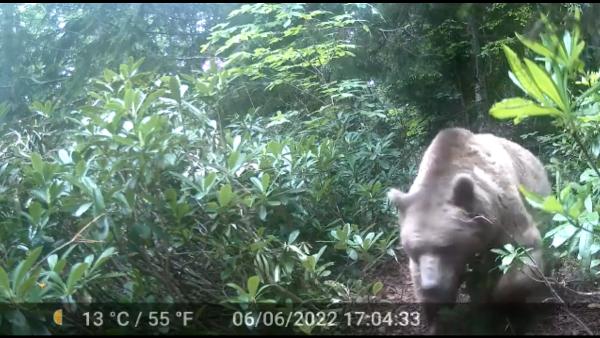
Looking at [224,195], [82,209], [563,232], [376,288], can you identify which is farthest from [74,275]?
[563,232]

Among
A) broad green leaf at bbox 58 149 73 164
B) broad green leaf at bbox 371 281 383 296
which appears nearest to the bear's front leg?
broad green leaf at bbox 371 281 383 296

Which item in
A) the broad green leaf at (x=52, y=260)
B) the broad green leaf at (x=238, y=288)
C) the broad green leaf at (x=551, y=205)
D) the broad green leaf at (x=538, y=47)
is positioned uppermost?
the broad green leaf at (x=538, y=47)

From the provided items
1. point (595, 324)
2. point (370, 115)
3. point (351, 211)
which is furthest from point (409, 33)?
point (595, 324)

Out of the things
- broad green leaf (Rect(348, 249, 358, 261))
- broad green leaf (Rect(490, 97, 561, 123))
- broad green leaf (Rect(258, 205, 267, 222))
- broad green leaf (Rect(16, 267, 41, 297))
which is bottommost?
broad green leaf (Rect(348, 249, 358, 261))

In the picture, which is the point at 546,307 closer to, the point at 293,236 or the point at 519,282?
the point at 519,282

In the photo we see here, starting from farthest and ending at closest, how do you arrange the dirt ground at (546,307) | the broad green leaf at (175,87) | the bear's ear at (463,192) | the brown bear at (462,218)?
the broad green leaf at (175,87), the bear's ear at (463,192), the brown bear at (462,218), the dirt ground at (546,307)

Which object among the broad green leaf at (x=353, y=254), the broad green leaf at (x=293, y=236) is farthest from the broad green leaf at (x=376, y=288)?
the broad green leaf at (x=293, y=236)

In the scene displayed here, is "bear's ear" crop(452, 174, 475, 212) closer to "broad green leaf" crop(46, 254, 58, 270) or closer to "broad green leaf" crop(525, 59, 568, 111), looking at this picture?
"broad green leaf" crop(525, 59, 568, 111)

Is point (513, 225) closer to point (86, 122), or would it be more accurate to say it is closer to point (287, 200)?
point (287, 200)

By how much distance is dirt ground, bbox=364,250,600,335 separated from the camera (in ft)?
5.83

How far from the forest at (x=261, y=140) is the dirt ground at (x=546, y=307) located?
2cm

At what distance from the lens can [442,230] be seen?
7.84ft

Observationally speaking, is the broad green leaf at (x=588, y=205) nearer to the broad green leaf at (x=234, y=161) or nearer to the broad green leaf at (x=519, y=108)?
the broad green leaf at (x=519, y=108)

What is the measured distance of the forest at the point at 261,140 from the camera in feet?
7.04
